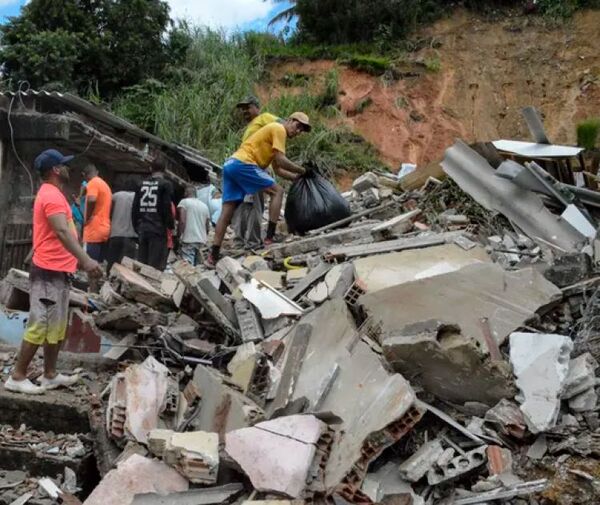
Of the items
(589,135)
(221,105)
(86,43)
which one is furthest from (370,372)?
(86,43)

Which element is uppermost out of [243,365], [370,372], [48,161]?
[48,161]

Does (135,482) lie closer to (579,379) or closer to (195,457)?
(195,457)

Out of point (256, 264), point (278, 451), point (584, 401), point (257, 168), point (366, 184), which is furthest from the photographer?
point (366, 184)

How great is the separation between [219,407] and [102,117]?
7.68 metres

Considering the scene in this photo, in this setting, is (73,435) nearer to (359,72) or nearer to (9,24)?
(9,24)

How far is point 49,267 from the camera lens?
4.02 m

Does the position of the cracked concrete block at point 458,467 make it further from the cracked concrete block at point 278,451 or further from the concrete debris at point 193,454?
the concrete debris at point 193,454

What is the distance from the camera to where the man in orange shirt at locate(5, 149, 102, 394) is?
3.98m

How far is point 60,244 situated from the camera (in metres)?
4.03

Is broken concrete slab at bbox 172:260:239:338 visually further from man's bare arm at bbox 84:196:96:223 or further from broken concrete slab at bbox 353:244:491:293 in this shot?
man's bare arm at bbox 84:196:96:223

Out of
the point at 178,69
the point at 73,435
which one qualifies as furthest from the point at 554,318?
the point at 178,69

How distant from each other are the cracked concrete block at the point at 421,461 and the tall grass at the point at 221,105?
1076cm

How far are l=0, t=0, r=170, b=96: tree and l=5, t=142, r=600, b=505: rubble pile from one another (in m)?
11.3

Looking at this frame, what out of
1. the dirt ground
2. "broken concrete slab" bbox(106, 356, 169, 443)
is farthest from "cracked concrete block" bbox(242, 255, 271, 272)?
the dirt ground
